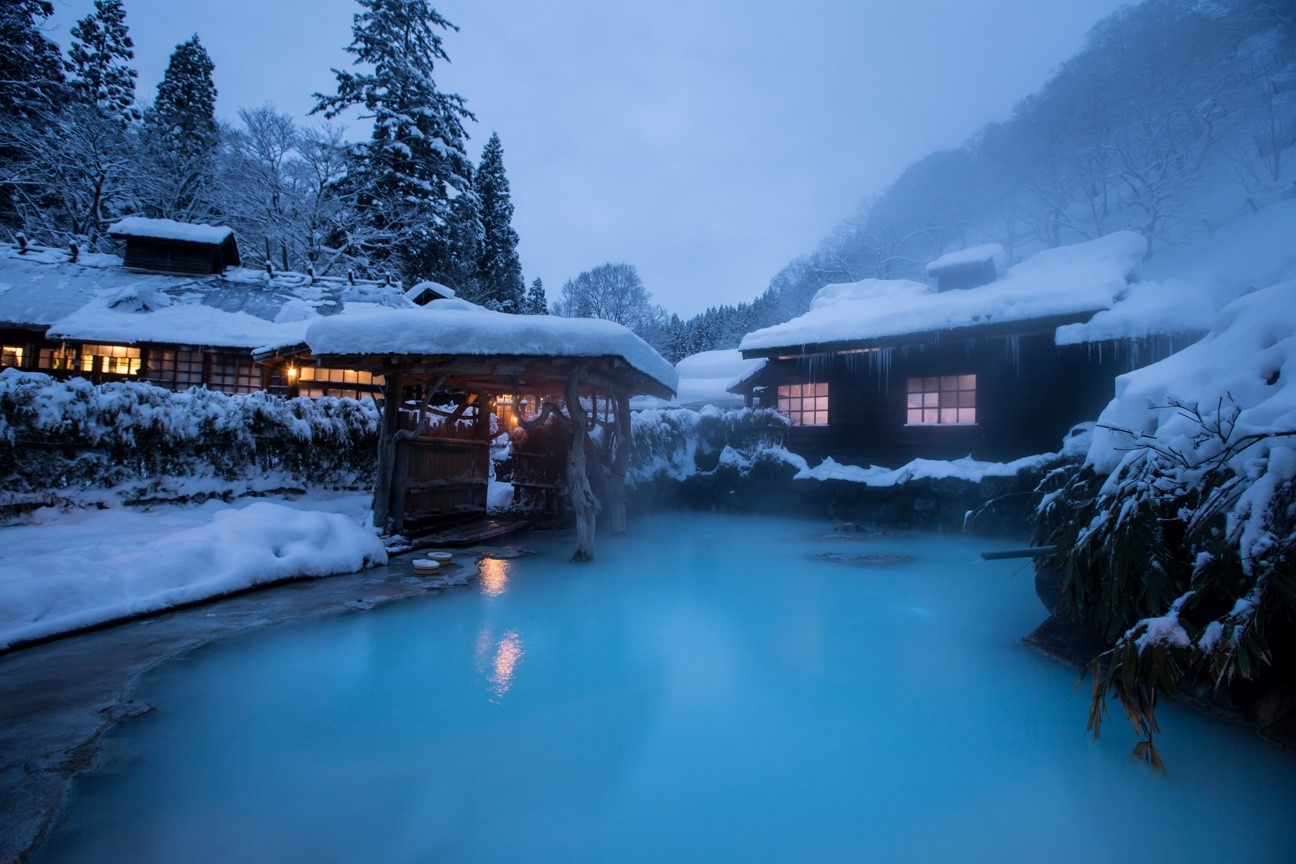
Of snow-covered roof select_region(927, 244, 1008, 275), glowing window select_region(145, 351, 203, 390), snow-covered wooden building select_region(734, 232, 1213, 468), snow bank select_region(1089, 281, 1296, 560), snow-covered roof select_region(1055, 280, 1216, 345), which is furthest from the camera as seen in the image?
glowing window select_region(145, 351, 203, 390)

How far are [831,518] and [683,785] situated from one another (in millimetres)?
12757

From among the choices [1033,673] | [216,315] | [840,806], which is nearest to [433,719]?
[840,806]

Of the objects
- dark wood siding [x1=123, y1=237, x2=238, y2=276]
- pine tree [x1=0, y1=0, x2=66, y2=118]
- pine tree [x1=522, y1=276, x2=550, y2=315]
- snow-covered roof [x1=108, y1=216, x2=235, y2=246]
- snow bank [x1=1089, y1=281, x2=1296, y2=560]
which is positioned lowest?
snow bank [x1=1089, y1=281, x2=1296, y2=560]

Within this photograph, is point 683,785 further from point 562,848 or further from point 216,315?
point 216,315

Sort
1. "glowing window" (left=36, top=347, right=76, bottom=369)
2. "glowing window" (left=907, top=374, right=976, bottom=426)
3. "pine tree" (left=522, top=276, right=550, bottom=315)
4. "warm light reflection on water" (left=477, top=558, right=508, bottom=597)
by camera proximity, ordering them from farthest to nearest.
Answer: "pine tree" (left=522, top=276, right=550, bottom=315), "glowing window" (left=36, top=347, right=76, bottom=369), "glowing window" (left=907, top=374, right=976, bottom=426), "warm light reflection on water" (left=477, top=558, right=508, bottom=597)

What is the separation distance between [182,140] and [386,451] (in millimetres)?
30881

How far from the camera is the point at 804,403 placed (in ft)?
57.4

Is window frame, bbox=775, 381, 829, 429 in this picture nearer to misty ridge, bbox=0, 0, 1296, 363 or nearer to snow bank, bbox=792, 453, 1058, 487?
snow bank, bbox=792, 453, 1058, 487

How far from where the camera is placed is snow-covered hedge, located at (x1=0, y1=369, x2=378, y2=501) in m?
7.29

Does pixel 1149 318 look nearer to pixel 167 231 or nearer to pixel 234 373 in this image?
pixel 234 373

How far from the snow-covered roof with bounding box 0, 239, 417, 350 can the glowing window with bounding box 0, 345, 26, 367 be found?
1966 mm

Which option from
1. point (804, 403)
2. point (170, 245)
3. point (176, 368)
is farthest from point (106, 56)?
point (804, 403)

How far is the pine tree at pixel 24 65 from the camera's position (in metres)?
21.3

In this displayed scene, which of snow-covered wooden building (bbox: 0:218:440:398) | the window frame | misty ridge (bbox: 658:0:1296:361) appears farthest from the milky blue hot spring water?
misty ridge (bbox: 658:0:1296:361)
